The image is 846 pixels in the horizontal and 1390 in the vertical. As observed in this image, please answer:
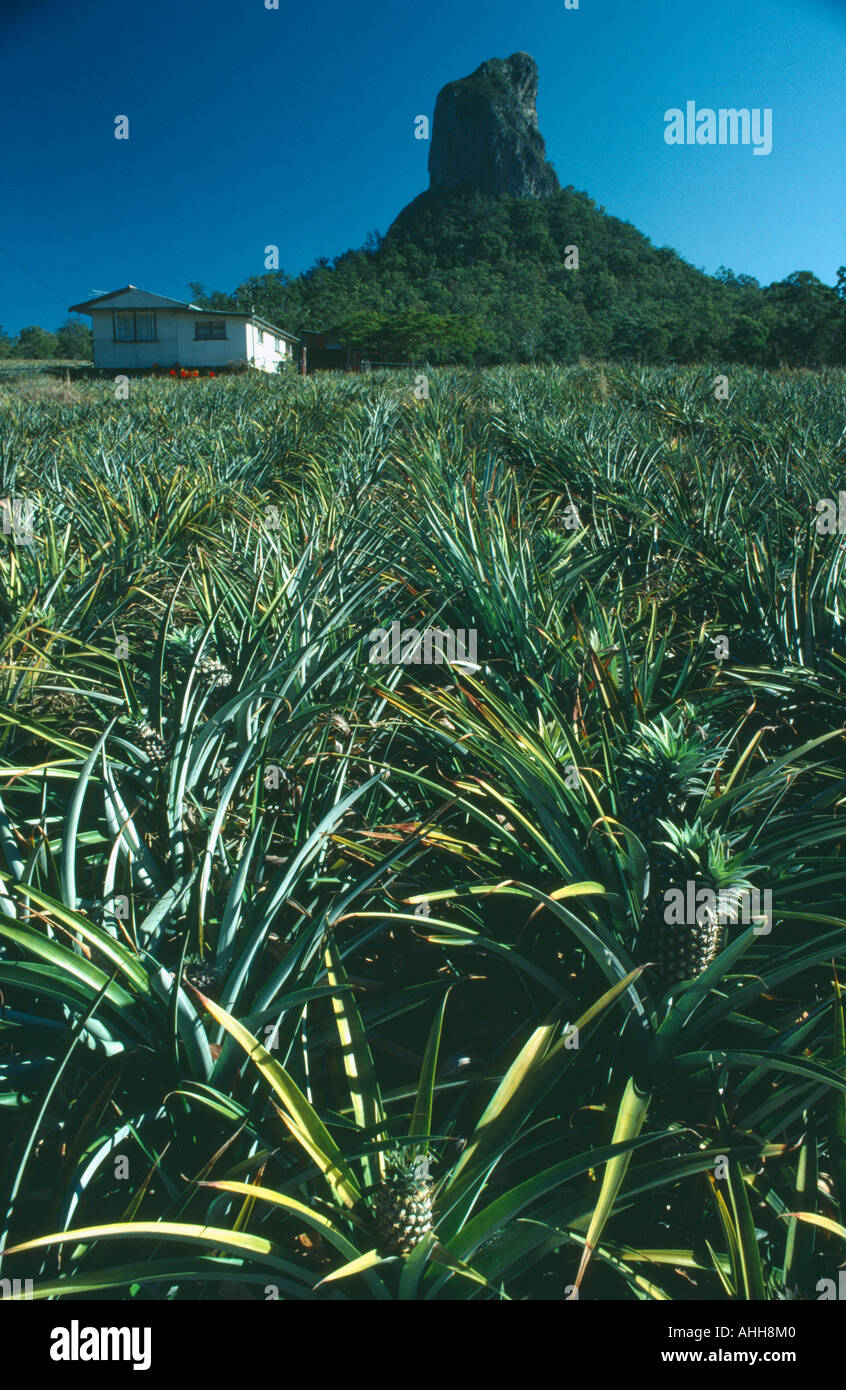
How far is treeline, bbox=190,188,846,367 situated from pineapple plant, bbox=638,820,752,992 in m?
22.2

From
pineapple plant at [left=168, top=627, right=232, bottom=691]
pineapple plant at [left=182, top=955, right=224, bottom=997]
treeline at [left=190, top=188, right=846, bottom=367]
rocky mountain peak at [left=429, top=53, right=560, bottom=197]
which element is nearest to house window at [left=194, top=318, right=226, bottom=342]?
treeline at [left=190, top=188, right=846, bottom=367]

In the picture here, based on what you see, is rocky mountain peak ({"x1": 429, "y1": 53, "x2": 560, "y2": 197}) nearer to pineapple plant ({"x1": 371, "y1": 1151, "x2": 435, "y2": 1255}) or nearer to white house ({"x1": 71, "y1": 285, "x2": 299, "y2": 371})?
white house ({"x1": 71, "y1": 285, "x2": 299, "y2": 371})

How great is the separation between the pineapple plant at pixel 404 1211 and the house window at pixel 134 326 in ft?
158

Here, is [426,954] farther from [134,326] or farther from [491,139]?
[491,139]

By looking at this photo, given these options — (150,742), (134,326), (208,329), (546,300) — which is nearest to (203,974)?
(150,742)

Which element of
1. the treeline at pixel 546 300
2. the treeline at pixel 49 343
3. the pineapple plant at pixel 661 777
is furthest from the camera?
the treeline at pixel 49 343

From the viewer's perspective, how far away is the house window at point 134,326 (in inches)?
1640

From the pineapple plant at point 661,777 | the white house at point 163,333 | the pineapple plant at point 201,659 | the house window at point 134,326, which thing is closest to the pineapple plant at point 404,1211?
the pineapple plant at point 661,777

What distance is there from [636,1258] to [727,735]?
1.16 meters

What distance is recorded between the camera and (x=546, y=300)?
1533 inches

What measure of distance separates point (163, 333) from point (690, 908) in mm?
47830

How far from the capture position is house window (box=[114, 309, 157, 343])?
41.7 m

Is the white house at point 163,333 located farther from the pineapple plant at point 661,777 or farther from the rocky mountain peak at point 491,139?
the rocky mountain peak at point 491,139
